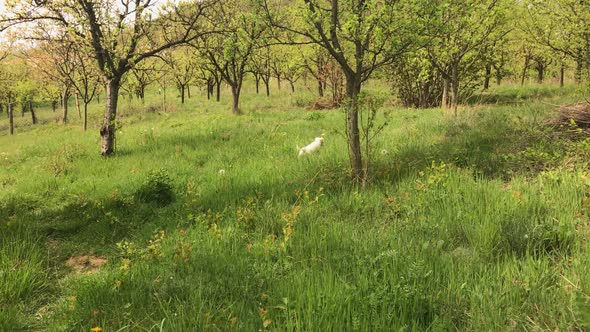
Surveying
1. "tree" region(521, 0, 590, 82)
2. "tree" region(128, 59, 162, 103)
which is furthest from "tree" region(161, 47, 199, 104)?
"tree" region(521, 0, 590, 82)

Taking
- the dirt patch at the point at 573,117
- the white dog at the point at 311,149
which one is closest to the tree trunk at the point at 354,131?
the white dog at the point at 311,149

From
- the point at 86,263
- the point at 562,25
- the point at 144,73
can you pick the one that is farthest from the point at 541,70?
the point at 86,263

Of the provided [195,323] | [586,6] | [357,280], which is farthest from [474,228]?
[586,6]

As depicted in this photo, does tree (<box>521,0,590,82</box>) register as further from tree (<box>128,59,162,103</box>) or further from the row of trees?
tree (<box>128,59,162,103</box>)

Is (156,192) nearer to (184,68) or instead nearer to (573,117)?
(573,117)

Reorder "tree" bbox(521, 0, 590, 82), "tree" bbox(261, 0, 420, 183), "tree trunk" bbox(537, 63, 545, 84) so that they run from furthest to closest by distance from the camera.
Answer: "tree trunk" bbox(537, 63, 545, 84), "tree" bbox(521, 0, 590, 82), "tree" bbox(261, 0, 420, 183)

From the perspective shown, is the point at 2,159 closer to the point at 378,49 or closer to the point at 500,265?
the point at 378,49

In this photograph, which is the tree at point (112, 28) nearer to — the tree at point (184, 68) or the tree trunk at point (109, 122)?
the tree trunk at point (109, 122)

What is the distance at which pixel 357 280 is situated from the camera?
297cm

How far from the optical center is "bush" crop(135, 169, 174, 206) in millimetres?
6363

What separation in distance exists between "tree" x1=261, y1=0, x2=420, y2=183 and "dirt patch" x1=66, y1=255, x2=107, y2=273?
3.82 m

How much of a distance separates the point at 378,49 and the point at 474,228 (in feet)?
10.1

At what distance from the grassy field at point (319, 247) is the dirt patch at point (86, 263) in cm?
3

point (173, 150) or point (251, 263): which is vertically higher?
point (173, 150)
